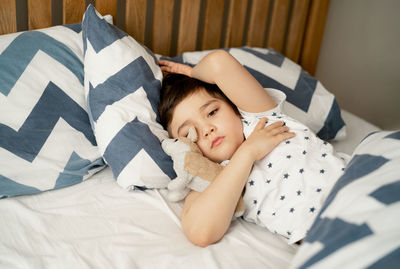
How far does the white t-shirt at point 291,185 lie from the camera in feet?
2.71

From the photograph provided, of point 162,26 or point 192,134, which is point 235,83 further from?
point 162,26

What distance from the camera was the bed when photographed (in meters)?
0.58

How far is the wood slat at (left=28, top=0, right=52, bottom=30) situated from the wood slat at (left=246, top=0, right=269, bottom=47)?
0.90m

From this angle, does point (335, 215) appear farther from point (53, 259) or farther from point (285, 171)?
point (53, 259)

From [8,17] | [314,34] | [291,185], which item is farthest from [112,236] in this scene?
[314,34]

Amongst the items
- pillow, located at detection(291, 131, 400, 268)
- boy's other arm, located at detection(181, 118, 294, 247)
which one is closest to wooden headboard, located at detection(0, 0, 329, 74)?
boy's other arm, located at detection(181, 118, 294, 247)

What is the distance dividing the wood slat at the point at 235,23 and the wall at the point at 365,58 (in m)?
0.68

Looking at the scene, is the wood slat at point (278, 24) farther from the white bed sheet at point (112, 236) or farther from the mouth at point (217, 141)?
the white bed sheet at point (112, 236)

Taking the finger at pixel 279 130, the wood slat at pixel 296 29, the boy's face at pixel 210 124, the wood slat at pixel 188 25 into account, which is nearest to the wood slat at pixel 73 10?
the wood slat at pixel 188 25

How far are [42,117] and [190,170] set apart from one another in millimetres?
416

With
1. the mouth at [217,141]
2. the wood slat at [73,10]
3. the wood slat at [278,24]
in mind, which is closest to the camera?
the mouth at [217,141]

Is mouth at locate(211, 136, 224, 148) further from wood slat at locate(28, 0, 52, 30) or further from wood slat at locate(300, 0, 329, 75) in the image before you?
wood slat at locate(300, 0, 329, 75)

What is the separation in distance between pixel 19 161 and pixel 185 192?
418 mm

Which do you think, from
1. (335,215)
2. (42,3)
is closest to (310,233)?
(335,215)
